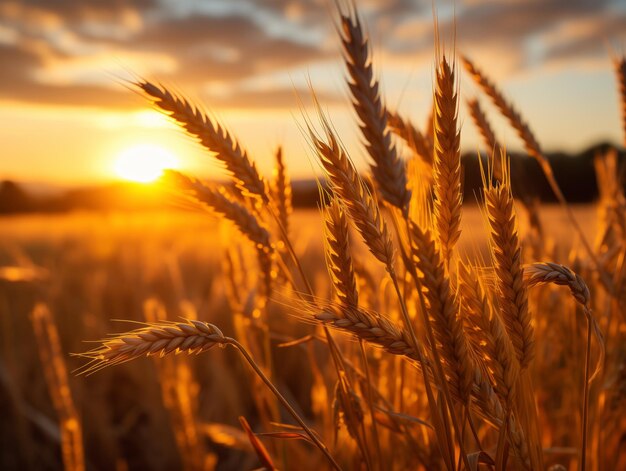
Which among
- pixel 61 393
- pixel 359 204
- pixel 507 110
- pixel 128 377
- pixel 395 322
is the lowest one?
pixel 128 377

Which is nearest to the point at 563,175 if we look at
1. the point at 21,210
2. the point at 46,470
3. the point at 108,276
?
the point at 108,276

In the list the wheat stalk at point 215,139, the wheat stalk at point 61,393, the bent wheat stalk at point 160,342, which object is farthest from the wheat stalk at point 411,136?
the wheat stalk at point 61,393

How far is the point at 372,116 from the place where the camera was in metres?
0.78

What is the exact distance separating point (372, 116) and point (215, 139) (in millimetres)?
374

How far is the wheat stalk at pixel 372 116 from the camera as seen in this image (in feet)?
2.49

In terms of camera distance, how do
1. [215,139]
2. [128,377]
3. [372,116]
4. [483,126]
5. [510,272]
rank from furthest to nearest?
[128,377] → [483,126] → [215,139] → [510,272] → [372,116]

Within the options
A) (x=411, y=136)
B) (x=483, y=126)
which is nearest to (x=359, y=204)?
(x=411, y=136)

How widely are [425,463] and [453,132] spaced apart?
744mm

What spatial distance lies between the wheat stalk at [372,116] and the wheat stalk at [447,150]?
0.09m

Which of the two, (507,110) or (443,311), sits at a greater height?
(507,110)

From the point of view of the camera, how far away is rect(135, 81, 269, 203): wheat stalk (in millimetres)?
1011

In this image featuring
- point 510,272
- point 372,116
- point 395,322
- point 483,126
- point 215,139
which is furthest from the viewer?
point 483,126

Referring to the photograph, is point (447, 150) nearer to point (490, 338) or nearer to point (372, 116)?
point (372, 116)

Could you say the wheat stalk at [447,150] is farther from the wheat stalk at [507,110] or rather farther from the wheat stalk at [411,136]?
the wheat stalk at [507,110]
